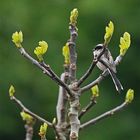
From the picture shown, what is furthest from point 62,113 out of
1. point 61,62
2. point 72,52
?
point 61,62

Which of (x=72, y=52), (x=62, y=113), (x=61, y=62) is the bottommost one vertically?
(x=62, y=113)

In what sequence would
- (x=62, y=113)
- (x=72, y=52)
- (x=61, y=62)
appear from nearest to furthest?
1. (x=72, y=52)
2. (x=62, y=113)
3. (x=61, y=62)

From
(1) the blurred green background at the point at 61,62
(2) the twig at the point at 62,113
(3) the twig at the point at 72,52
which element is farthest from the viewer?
(1) the blurred green background at the point at 61,62

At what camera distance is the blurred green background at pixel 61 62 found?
15500 millimetres

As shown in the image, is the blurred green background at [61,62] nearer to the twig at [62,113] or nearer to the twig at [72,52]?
the twig at [62,113]

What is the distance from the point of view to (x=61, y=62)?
595 inches

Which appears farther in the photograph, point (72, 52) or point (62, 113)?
point (62, 113)

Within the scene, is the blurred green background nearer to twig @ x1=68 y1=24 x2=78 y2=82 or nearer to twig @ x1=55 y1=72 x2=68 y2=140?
twig @ x1=55 y1=72 x2=68 y2=140

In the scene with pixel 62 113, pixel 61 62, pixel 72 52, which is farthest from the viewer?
pixel 61 62

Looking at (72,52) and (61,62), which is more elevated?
(61,62)

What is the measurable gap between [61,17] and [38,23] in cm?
85

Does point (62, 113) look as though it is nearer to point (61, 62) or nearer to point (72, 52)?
point (72, 52)

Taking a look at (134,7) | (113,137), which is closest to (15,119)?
(113,137)

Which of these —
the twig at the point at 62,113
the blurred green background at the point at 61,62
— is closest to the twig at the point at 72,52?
the twig at the point at 62,113
